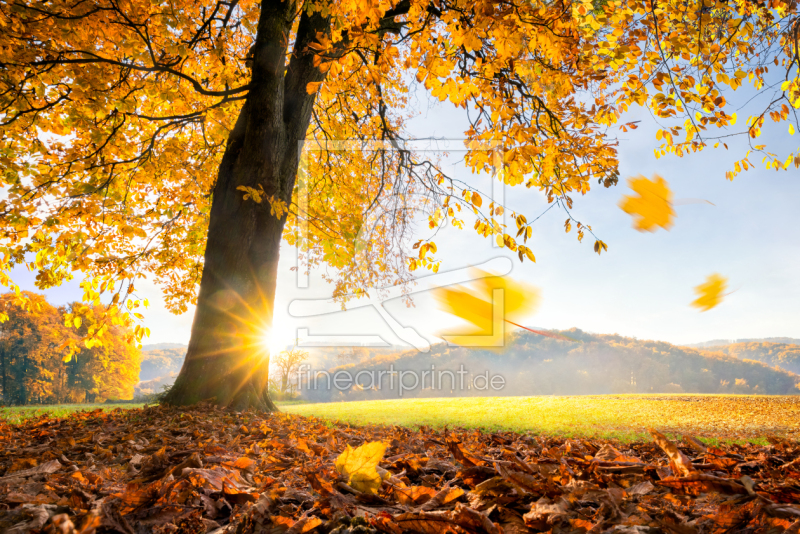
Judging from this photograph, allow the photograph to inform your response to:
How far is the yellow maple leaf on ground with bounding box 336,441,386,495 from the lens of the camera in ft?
4.11

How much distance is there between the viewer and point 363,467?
133 cm

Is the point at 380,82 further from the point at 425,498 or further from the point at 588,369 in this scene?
the point at 588,369

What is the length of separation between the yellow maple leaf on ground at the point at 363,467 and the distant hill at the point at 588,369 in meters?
31.2

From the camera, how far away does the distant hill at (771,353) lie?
29.8 m

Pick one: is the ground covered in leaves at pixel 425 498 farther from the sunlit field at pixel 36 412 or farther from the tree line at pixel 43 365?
the tree line at pixel 43 365

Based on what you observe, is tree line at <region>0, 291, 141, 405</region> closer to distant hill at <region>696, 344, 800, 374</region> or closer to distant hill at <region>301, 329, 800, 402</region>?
distant hill at <region>301, 329, 800, 402</region>

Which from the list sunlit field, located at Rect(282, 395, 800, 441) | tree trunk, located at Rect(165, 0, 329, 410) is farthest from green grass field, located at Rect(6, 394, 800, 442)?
tree trunk, located at Rect(165, 0, 329, 410)

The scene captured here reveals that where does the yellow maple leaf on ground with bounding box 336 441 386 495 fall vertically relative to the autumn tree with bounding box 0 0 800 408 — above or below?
below

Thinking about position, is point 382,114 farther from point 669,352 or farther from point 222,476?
point 669,352

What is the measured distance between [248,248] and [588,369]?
122ft

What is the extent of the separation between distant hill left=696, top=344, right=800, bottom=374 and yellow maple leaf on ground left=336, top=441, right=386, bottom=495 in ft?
135

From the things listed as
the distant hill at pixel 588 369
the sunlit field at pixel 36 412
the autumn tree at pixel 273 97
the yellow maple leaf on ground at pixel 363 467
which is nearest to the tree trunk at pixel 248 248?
the autumn tree at pixel 273 97

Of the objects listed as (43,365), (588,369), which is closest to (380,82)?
(588,369)

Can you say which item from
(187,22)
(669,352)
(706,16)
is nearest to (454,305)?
(706,16)
